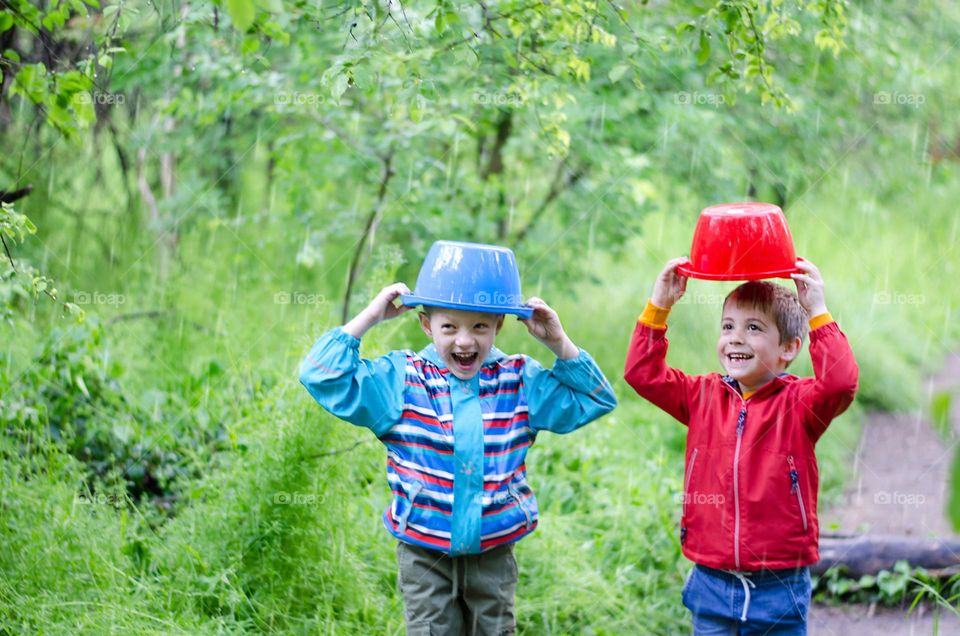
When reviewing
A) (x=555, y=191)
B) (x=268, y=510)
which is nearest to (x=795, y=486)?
(x=268, y=510)

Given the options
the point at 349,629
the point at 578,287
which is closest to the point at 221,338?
the point at 349,629

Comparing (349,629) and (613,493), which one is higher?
(613,493)

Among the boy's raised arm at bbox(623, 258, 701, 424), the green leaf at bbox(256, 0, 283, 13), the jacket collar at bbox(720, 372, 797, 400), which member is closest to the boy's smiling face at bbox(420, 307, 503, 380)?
the boy's raised arm at bbox(623, 258, 701, 424)

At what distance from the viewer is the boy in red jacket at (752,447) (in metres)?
3.02

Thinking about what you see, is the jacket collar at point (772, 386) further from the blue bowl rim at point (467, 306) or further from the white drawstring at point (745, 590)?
the blue bowl rim at point (467, 306)

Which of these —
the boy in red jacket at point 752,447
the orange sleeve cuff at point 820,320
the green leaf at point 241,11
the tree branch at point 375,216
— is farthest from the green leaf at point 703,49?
the tree branch at point 375,216

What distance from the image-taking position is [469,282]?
2967mm

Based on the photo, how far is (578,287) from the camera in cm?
930

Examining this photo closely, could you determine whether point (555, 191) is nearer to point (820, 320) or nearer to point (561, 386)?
point (561, 386)

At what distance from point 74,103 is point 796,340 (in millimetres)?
2999

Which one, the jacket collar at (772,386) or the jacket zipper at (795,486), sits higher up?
the jacket collar at (772,386)

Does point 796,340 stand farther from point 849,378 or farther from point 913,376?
point 913,376

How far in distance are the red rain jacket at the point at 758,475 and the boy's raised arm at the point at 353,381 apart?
818mm

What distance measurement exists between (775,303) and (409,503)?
4.25ft
